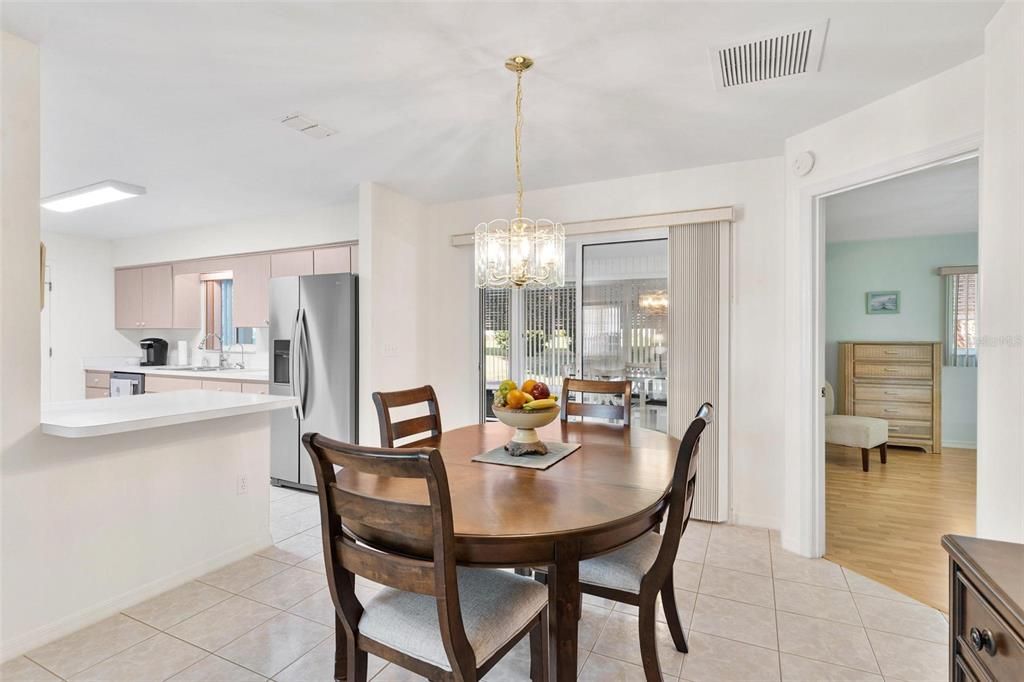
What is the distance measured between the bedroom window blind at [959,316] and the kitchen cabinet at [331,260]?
6.20m

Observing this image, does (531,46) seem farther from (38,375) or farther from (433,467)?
(38,375)


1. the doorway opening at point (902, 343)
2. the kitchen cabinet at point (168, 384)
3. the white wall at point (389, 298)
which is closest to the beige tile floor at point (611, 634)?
the white wall at point (389, 298)

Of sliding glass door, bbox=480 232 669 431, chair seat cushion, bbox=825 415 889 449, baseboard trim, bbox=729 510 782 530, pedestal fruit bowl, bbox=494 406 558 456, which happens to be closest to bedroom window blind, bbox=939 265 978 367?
chair seat cushion, bbox=825 415 889 449

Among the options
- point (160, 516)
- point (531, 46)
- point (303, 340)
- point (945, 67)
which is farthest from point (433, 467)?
point (303, 340)

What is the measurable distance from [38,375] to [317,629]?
1509 mm

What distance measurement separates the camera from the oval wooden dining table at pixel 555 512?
4.12ft

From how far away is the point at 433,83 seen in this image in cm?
223

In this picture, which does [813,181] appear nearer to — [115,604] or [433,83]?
[433,83]

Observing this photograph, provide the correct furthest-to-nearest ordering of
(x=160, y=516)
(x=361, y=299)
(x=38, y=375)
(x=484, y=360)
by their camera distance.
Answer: (x=484, y=360) → (x=361, y=299) → (x=160, y=516) → (x=38, y=375)

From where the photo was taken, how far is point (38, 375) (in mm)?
1945

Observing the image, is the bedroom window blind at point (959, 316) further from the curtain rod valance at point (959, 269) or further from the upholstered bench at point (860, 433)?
the upholstered bench at point (860, 433)

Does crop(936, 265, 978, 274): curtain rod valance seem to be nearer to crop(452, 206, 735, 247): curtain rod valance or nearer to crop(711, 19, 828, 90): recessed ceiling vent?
crop(452, 206, 735, 247): curtain rod valance

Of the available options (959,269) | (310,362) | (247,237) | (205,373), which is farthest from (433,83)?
(959,269)

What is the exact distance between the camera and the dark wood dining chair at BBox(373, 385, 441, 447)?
7.30 ft
